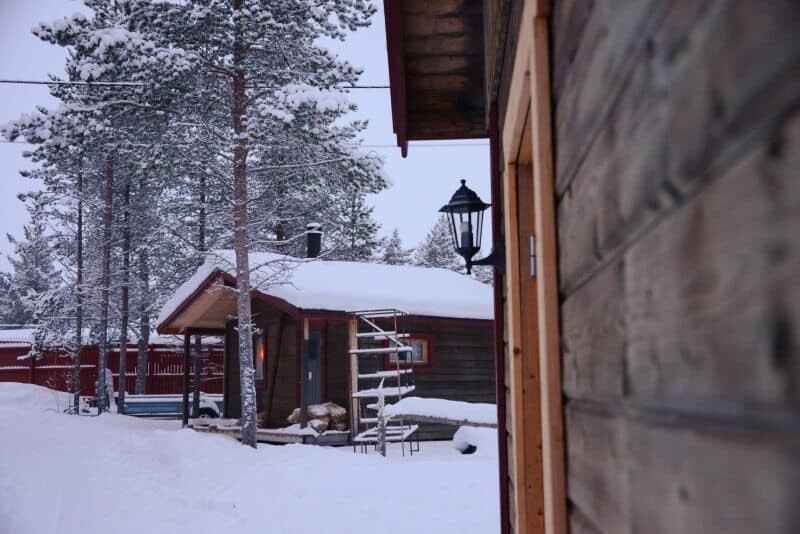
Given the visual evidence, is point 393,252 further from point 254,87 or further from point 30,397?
point 254,87

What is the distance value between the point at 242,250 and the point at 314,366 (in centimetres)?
398

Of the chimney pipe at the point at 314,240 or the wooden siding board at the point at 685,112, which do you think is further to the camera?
the chimney pipe at the point at 314,240

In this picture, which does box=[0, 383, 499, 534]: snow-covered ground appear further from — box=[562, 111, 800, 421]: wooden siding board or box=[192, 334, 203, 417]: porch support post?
box=[192, 334, 203, 417]: porch support post

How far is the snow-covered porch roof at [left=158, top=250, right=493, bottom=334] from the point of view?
14.8 metres

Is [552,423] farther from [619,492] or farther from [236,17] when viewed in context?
[236,17]

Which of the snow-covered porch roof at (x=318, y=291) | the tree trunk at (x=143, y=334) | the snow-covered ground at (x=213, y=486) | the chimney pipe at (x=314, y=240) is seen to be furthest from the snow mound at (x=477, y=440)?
the tree trunk at (x=143, y=334)

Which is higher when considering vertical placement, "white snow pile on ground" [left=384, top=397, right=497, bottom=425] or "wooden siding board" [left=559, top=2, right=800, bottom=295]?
"wooden siding board" [left=559, top=2, right=800, bottom=295]

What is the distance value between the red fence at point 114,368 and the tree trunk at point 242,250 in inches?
634

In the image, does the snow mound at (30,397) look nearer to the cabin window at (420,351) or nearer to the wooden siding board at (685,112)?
the cabin window at (420,351)

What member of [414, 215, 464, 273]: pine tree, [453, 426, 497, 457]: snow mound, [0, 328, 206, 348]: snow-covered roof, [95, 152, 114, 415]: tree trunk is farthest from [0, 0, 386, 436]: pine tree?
[414, 215, 464, 273]: pine tree

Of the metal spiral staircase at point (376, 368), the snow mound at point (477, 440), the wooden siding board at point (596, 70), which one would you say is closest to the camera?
the wooden siding board at point (596, 70)

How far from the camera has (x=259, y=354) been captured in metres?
18.0

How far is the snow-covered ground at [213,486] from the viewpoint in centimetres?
730

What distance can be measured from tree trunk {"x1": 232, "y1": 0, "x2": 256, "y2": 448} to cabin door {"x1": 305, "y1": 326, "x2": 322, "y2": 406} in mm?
2883
